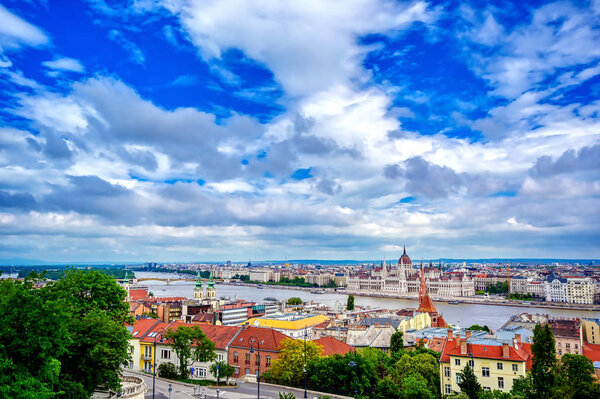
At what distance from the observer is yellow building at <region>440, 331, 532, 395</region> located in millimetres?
28945

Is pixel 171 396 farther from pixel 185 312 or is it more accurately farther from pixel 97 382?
pixel 185 312

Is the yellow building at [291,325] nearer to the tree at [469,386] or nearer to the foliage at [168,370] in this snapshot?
the foliage at [168,370]

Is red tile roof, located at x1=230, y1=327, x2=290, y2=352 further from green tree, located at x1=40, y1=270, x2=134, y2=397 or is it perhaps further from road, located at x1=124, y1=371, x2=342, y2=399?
green tree, located at x1=40, y1=270, x2=134, y2=397

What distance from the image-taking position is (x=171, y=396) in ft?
85.7

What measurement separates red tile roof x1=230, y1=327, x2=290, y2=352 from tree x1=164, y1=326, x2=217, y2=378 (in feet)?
8.68

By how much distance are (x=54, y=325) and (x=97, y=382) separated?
591 cm

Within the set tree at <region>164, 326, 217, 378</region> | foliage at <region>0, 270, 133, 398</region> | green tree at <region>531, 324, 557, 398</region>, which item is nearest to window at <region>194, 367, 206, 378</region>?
tree at <region>164, 326, 217, 378</region>

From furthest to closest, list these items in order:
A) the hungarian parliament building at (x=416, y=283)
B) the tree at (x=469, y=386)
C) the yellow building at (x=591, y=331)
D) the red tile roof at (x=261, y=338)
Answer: the hungarian parliament building at (x=416, y=283) < the yellow building at (x=591, y=331) < the red tile roof at (x=261, y=338) < the tree at (x=469, y=386)

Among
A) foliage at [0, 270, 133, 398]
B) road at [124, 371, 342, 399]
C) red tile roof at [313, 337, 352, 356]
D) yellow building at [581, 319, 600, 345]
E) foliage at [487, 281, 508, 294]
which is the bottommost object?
foliage at [487, 281, 508, 294]

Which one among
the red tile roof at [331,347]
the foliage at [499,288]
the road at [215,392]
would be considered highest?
the red tile roof at [331,347]

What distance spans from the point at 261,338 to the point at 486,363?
15.5 meters

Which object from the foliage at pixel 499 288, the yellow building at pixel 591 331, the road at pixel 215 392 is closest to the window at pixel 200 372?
the road at pixel 215 392

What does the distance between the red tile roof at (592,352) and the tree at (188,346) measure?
3010 cm

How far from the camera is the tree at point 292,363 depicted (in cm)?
3095
